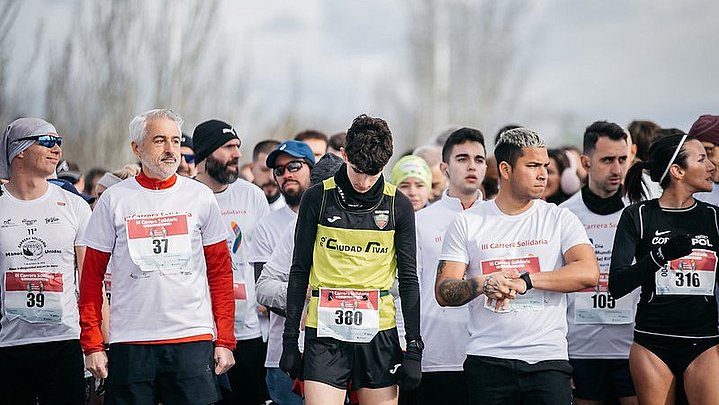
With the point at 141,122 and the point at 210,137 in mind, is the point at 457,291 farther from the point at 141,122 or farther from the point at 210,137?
the point at 210,137

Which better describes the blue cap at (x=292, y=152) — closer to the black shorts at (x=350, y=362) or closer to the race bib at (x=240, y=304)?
the race bib at (x=240, y=304)

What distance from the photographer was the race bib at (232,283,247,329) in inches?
333

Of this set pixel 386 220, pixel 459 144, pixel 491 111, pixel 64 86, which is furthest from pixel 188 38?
pixel 386 220

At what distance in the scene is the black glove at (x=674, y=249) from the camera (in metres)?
6.51

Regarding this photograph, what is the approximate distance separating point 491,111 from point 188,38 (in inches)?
620

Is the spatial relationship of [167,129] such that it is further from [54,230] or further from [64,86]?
[64,86]

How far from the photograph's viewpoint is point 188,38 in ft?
83.4

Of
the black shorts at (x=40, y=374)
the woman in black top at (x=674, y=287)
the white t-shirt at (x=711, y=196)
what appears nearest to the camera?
the woman in black top at (x=674, y=287)

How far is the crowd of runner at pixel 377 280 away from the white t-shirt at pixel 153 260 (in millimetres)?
12

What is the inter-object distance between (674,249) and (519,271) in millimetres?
1007

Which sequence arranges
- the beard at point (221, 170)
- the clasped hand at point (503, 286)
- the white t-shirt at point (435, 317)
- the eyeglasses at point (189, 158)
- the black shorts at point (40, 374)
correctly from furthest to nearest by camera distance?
the eyeglasses at point (189, 158) < the beard at point (221, 170) < the white t-shirt at point (435, 317) < the black shorts at point (40, 374) < the clasped hand at point (503, 286)

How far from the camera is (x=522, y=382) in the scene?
6258 mm

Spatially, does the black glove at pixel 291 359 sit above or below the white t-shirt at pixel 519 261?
below

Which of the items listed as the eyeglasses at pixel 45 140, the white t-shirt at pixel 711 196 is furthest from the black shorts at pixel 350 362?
the white t-shirt at pixel 711 196
